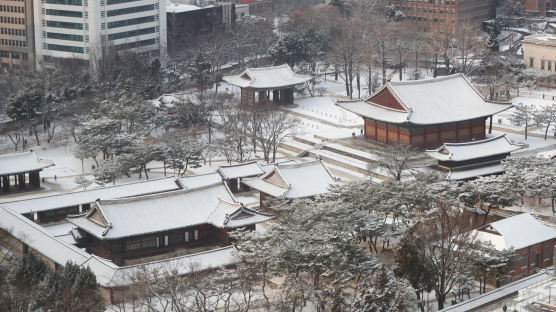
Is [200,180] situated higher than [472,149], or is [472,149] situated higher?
[472,149]

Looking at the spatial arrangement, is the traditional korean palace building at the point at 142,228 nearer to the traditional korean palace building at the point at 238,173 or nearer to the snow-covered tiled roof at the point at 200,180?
the snow-covered tiled roof at the point at 200,180

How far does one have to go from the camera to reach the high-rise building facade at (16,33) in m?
111

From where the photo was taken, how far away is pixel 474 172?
242 feet

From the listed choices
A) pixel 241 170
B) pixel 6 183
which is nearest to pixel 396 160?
pixel 241 170

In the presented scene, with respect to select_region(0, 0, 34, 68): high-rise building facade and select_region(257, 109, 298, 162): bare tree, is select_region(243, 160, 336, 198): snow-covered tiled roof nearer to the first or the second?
select_region(257, 109, 298, 162): bare tree

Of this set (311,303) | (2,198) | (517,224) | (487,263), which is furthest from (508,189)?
(2,198)

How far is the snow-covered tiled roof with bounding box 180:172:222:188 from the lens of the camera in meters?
70.8

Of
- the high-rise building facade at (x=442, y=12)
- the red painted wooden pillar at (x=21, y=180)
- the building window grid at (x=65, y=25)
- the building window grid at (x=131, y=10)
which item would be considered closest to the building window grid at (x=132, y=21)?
the building window grid at (x=131, y=10)

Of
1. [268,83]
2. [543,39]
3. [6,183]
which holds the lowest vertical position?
[6,183]

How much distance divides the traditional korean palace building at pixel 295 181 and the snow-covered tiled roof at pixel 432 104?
1157 cm

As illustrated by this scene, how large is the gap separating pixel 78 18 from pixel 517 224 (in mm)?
60287

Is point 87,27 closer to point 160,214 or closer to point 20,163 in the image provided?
point 20,163

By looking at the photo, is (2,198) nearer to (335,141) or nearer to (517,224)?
(335,141)

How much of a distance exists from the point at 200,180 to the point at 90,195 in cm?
705
